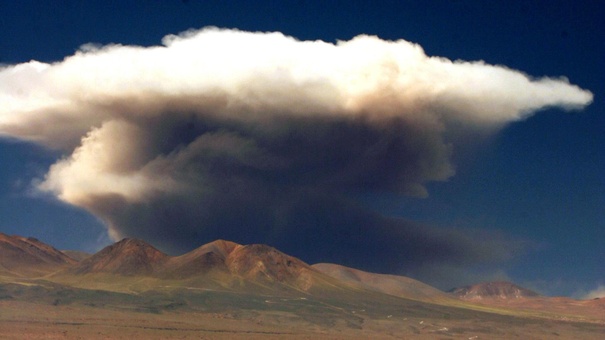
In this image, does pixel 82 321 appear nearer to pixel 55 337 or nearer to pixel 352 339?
pixel 55 337

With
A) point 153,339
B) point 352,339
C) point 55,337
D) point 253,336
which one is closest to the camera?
Answer: point 55,337

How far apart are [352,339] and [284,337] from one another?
2073 cm

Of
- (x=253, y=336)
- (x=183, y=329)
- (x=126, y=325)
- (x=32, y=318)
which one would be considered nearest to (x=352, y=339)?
(x=253, y=336)

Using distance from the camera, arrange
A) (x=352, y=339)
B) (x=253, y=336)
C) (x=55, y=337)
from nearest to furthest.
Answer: (x=55, y=337) → (x=253, y=336) → (x=352, y=339)

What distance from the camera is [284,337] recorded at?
613 feet

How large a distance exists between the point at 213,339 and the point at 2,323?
45.1m

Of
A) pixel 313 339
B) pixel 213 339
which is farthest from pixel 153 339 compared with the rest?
pixel 313 339

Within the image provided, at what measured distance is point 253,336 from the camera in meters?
184

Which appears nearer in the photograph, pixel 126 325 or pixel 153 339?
pixel 153 339

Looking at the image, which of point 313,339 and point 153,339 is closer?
point 153,339

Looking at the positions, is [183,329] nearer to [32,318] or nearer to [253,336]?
[253,336]

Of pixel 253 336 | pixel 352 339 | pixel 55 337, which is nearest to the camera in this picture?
pixel 55 337

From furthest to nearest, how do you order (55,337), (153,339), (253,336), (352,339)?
(352,339), (253,336), (153,339), (55,337)

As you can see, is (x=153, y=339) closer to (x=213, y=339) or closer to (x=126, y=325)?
(x=213, y=339)
